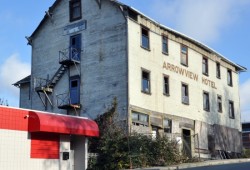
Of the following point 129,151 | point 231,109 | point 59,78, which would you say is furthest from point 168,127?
point 231,109

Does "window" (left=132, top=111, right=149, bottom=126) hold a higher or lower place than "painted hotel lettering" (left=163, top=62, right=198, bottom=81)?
lower

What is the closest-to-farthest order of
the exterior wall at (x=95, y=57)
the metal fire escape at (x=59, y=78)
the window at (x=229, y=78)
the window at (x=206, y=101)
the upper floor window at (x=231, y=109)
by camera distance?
the exterior wall at (x=95, y=57) < the metal fire escape at (x=59, y=78) < the window at (x=206, y=101) < the upper floor window at (x=231, y=109) < the window at (x=229, y=78)

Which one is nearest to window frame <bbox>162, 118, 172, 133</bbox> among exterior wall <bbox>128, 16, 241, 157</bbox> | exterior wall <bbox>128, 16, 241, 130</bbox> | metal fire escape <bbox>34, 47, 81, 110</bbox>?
exterior wall <bbox>128, 16, 241, 157</bbox>

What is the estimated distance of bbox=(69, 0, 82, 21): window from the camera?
35438 mm

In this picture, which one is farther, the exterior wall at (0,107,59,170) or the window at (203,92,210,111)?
the window at (203,92,210,111)

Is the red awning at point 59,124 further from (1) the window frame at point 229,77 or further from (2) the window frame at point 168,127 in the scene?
(1) the window frame at point 229,77

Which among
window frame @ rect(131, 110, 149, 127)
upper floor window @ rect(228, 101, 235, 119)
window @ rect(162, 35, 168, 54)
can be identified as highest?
window @ rect(162, 35, 168, 54)

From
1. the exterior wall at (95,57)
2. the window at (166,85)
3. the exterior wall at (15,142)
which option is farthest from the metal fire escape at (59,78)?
the exterior wall at (15,142)

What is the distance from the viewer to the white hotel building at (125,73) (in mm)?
32094

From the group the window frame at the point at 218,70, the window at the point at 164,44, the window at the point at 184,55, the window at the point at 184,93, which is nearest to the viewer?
the window at the point at 164,44

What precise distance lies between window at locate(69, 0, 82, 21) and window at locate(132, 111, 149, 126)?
9.15 metres

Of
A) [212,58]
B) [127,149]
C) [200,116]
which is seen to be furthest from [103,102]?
[212,58]

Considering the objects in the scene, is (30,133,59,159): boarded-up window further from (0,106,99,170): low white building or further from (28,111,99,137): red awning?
(28,111,99,137): red awning

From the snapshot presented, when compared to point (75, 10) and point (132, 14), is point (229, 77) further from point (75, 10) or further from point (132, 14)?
point (75, 10)
